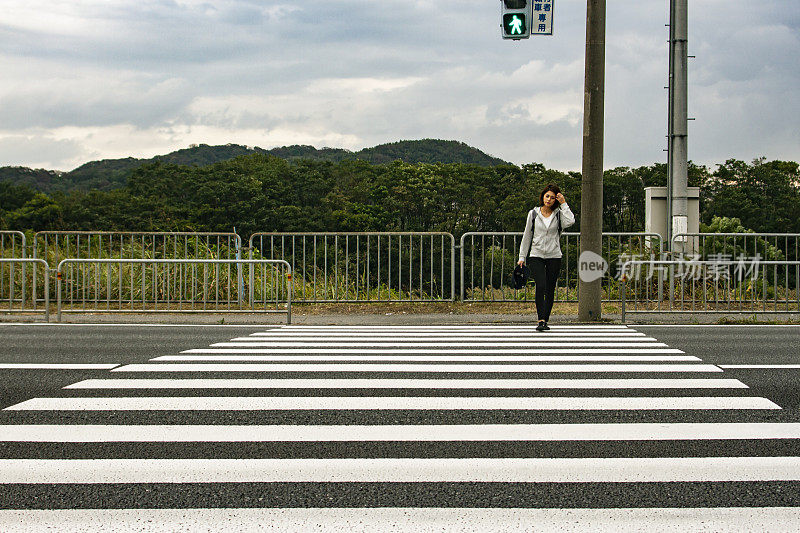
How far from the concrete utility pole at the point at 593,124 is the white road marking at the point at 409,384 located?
535 centimetres

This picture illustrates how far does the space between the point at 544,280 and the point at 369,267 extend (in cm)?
480

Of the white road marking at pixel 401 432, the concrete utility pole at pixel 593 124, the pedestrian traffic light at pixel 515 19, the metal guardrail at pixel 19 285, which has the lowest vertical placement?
the white road marking at pixel 401 432

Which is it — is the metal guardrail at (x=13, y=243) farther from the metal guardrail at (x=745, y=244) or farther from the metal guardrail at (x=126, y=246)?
the metal guardrail at (x=745, y=244)

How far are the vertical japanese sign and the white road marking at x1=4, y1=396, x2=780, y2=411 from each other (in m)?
7.69

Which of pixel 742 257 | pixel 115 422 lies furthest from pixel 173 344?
pixel 742 257

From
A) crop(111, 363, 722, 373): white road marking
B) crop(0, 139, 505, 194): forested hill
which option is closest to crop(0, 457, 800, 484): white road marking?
crop(111, 363, 722, 373): white road marking

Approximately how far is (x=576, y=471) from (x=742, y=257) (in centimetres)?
1051

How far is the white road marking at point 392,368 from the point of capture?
765cm

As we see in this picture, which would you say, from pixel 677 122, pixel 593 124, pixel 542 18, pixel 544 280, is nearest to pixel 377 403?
pixel 544 280

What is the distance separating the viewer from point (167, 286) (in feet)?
46.6

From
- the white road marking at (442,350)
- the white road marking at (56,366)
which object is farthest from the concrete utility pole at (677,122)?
the white road marking at (56,366)

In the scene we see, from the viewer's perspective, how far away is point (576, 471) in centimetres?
432

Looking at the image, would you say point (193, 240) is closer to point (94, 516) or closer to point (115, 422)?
point (115, 422)

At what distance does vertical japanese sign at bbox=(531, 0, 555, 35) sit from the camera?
40.0 feet
